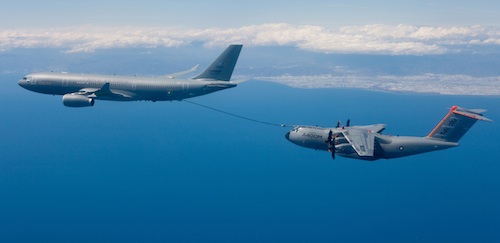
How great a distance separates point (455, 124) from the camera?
49.9 meters

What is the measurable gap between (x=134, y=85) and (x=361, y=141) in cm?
3489

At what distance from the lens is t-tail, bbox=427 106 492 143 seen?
4875 centimetres

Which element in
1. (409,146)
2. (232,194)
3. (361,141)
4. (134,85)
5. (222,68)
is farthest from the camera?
(232,194)

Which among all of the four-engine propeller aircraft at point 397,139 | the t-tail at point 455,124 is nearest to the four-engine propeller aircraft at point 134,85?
the four-engine propeller aircraft at point 397,139

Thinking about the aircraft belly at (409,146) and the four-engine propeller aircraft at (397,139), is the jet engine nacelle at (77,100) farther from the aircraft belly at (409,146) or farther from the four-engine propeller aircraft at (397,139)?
the aircraft belly at (409,146)

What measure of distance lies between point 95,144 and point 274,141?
77366mm

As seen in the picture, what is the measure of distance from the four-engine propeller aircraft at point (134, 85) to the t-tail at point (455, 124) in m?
29.5

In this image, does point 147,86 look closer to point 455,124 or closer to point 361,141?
point 361,141

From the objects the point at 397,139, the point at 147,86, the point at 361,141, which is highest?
the point at 147,86

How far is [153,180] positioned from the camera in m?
125

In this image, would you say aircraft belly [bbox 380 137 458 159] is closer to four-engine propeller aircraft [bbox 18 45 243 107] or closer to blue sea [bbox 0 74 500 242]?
four-engine propeller aircraft [bbox 18 45 243 107]

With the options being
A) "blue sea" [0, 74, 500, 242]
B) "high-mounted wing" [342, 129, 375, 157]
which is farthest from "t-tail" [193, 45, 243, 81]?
"blue sea" [0, 74, 500, 242]

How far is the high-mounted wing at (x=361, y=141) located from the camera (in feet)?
143

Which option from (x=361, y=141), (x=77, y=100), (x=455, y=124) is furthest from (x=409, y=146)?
(x=77, y=100)
